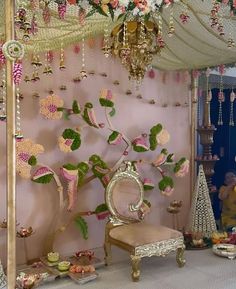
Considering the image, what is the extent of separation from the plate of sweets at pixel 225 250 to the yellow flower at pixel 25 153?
2.12 meters

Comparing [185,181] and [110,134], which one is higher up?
[110,134]

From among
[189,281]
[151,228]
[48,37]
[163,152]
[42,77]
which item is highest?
[48,37]

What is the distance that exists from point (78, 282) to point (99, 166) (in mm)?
1143

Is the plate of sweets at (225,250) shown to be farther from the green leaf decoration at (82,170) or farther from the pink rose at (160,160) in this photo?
the green leaf decoration at (82,170)

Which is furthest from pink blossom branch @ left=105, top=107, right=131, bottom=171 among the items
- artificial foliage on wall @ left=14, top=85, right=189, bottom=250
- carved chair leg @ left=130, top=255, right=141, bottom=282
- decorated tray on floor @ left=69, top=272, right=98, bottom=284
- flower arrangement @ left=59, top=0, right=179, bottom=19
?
flower arrangement @ left=59, top=0, right=179, bottom=19

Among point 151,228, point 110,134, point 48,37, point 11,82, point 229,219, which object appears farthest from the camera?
point 229,219

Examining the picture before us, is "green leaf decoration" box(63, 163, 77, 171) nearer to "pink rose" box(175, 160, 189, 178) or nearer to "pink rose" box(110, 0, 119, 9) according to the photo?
"pink rose" box(175, 160, 189, 178)

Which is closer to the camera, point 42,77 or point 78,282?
point 78,282

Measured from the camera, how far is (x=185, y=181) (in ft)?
16.1

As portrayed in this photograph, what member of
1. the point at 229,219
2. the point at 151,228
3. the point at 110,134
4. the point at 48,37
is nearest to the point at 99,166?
the point at 110,134

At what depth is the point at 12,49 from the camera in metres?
1.61

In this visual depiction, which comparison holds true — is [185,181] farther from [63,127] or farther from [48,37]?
[48,37]

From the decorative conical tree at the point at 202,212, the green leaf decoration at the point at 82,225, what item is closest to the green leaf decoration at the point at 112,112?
the green leaf decoration at the point at 82,225

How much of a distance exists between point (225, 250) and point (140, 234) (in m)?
1.03
